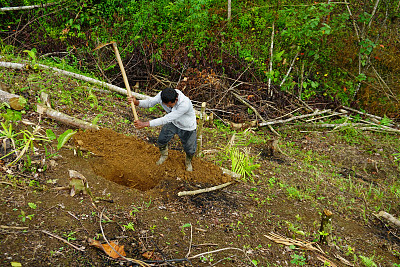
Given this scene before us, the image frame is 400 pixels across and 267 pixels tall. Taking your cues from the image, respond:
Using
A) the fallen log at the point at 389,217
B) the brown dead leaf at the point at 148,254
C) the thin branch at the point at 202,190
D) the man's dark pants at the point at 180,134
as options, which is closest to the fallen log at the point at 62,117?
the man's dark pants at the point at 180,134

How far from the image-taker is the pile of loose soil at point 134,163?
134 inches

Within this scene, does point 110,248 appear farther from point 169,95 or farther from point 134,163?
point 169,95

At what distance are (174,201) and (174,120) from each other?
949 mm

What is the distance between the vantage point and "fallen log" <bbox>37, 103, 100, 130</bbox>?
3.70 metres

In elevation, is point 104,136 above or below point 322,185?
above

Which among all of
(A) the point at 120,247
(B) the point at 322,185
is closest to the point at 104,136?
(A) the point at 120,247

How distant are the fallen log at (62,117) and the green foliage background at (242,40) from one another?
2.33 m

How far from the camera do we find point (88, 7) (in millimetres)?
6980

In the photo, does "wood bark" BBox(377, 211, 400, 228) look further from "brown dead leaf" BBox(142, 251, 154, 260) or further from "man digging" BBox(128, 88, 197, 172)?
"brown dead leaf" BBox(142, 251, 154, 260)

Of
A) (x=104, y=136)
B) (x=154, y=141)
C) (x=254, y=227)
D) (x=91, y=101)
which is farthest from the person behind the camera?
(x=91, y=101)

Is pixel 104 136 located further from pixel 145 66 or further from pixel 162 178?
pixel 145 66

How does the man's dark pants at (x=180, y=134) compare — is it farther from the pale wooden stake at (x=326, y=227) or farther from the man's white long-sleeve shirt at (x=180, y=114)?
the pale wooden stake at (x=326, y=227)

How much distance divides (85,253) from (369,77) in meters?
6.92

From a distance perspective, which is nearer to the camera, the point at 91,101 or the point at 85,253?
the point at 85,253
